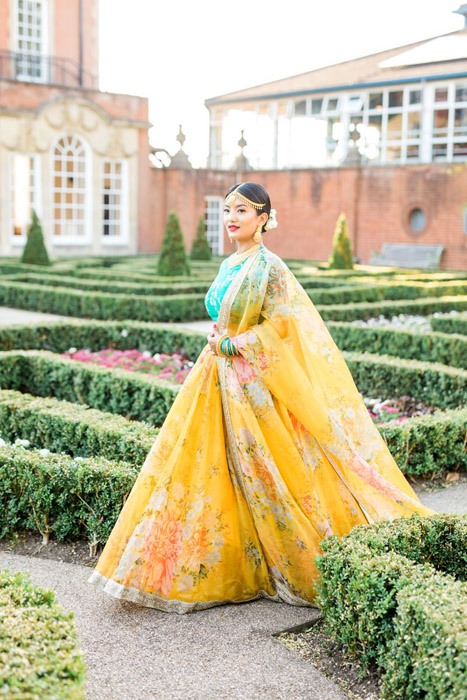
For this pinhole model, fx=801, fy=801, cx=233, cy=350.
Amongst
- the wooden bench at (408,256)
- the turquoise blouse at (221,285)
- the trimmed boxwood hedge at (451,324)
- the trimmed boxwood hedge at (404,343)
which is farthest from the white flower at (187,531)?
the wooden bench at (408,256)

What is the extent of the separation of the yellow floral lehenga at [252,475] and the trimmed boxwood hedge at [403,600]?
23 centimetres

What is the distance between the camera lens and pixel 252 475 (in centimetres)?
317

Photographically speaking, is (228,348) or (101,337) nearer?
(228,348)

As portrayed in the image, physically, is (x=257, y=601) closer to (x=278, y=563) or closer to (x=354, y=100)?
(x=278, y=563)

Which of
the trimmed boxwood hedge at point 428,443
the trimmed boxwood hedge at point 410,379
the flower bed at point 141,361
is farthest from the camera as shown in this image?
the flower bed at point 141,361

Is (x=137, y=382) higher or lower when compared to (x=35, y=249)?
lower

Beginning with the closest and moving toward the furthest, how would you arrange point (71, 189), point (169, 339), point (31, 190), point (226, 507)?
point (226, 507) → point (169, 339) → point (31, 190) → point (71, 189)

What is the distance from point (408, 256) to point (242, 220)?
18.9 m

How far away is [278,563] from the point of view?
3221mm

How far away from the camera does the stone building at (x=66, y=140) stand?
68.6 ft

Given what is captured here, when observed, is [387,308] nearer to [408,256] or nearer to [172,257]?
[172,257]

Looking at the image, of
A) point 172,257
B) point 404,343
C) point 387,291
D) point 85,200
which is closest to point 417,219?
point 387,291

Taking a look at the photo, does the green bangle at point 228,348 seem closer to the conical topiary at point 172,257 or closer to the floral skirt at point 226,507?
the floral skirt at point 226,507

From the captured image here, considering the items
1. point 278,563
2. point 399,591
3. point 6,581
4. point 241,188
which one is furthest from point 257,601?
point 241,188
